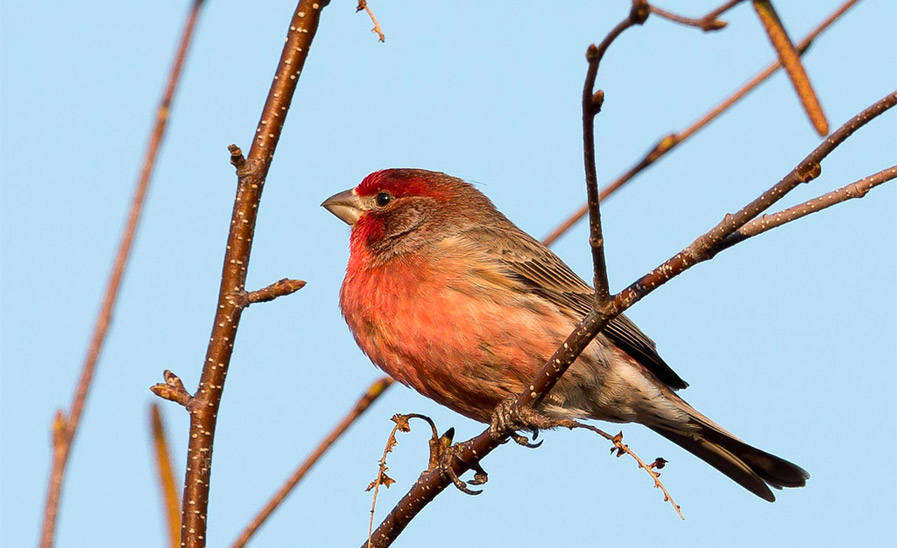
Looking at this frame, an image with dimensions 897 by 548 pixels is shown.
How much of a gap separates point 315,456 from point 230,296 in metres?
0.79

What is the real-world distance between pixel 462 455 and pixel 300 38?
2.51m

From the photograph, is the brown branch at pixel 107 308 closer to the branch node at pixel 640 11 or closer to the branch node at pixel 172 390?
the branch node at pixel 172 390

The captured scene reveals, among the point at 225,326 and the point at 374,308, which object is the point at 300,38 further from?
the point at 374,308

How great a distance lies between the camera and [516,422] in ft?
19.3

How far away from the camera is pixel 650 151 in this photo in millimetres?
5164

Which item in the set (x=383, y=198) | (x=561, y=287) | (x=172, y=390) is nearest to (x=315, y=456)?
(x=172, y=390)

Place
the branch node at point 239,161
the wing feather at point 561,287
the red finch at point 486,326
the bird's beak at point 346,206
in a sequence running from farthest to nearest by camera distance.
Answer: the bird's beak at point 346,206 → the wing feather at point 561,287 → the red finch at point 486,326 → the branch node at point 239,161

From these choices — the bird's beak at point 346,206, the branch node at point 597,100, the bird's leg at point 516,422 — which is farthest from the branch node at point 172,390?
the bird's beak at point 346,206

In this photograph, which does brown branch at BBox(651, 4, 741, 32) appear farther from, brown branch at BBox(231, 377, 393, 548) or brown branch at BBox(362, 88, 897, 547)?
brown branch at BBox(231, 377, 393, 548)

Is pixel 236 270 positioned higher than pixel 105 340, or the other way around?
pixel 236 270

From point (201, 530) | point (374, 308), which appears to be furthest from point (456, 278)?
point (201, 530)

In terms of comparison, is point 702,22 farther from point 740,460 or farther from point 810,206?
point 740,460

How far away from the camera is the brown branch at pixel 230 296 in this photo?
472 centimetres

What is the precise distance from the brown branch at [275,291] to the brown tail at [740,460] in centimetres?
473
